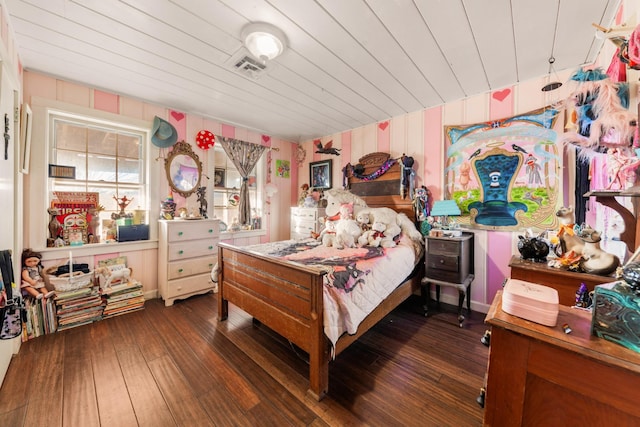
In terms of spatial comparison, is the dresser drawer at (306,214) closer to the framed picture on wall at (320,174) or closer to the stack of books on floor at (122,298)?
the framed picture on wall at (320,174)

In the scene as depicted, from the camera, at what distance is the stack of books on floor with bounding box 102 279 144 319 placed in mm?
2613

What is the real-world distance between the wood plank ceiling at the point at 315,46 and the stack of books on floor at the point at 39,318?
2239 mm

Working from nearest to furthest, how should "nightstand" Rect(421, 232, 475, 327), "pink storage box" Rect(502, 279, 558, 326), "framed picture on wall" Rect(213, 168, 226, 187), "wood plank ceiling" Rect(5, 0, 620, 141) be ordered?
"pink storage box" Rect(502, 279, 558, 326), "wood plank ceiling" Rect(5, 0, 620, 141), "nightstand" Rect(421, 232, 475, 327), "framed picture on wall" Rect(213, 168, 226, 187)

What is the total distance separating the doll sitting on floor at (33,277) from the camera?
2.24 meters

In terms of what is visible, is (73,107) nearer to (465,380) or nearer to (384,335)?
(384,335)

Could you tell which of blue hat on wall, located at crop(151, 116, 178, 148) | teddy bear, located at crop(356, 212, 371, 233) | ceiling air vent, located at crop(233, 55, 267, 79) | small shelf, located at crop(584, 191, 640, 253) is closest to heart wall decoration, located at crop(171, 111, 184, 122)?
blue hat on wall, located at crop(151, 116, 178, 148)

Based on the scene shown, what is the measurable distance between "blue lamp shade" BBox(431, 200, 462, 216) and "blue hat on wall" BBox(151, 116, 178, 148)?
137 inches

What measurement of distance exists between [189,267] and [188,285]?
9.0 inches

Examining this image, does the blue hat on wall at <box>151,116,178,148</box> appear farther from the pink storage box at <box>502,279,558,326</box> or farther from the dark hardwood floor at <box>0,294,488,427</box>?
the pink storage box at <box>502,279,558,326</box>

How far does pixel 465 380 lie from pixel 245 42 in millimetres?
2980

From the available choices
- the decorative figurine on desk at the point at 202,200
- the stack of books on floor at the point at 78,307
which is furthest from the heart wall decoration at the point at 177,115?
the stack of books on floor at the point at 78,307

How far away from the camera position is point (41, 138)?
7.99ft

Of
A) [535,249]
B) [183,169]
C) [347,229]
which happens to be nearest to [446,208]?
[347,229]

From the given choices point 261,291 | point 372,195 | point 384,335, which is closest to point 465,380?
point 384,335
